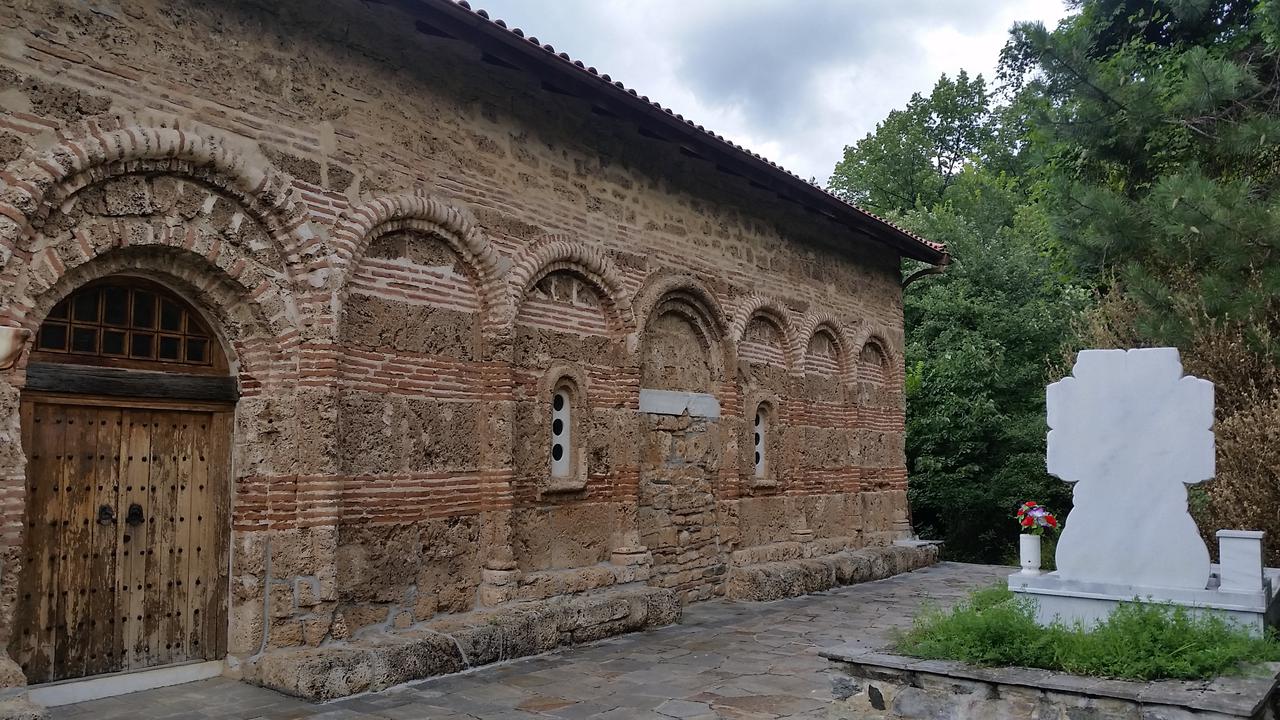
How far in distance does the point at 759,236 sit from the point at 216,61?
653 cm

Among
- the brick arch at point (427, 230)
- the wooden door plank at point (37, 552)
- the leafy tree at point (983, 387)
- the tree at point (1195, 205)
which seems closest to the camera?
the wooden door plank at point (37, 552)

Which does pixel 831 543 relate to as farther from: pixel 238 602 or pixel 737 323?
pixel 238 602

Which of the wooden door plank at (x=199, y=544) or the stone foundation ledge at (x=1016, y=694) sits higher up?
the wooden door plank at (x=199, y=544)

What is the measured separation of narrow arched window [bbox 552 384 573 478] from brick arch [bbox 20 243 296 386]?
2.59 metres

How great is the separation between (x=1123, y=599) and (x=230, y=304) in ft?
18.7

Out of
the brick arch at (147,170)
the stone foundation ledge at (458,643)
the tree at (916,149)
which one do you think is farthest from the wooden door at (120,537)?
the tree at (916,149)

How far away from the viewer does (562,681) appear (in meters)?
6.04

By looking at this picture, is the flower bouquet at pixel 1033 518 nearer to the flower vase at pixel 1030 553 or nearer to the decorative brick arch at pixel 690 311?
the flower vase at pixel 1030 553

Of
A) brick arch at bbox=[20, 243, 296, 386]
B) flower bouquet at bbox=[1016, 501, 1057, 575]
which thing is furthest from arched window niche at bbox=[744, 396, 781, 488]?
brick arch at bbox=[20, 243, 296, 386]

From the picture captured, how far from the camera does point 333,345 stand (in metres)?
5.92

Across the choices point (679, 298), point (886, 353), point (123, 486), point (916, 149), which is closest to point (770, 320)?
point (679, 298)

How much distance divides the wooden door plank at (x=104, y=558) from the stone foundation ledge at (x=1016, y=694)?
160 inches

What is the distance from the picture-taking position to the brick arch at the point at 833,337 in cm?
1140

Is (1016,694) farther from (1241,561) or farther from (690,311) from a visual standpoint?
(690,311)
